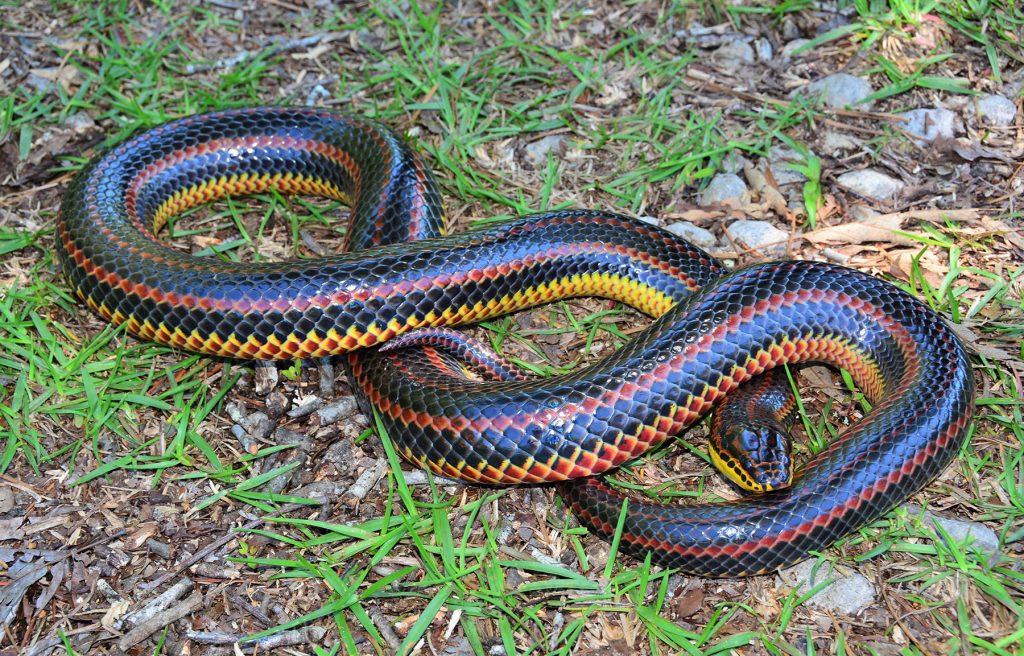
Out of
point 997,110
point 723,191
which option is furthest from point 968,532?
point 997,110

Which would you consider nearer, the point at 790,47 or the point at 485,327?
the point at 485,327

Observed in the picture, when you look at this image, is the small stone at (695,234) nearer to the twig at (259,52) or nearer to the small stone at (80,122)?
the twig at (259,52)

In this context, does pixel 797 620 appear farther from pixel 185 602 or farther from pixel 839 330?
pixel 185 602

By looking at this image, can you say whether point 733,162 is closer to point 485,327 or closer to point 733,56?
point 733,56

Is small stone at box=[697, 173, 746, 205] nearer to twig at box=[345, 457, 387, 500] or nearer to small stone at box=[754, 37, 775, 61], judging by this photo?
small stone at box=[754, 37, 775, 61]

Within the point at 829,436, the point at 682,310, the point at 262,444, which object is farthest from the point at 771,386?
the point at 262,444
